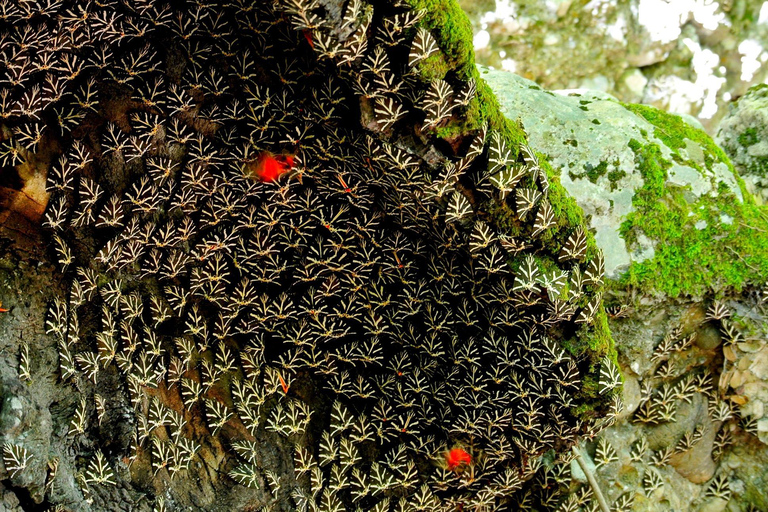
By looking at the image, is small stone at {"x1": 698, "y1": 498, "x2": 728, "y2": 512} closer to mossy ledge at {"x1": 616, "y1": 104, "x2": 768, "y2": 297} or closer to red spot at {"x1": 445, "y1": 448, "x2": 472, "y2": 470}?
mossy ledge at {"x1": 616, "y1": 104, "x2": 768, "y2": 297}

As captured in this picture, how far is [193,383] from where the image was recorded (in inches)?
134

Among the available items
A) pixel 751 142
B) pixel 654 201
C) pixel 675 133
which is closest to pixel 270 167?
pixel 654 201

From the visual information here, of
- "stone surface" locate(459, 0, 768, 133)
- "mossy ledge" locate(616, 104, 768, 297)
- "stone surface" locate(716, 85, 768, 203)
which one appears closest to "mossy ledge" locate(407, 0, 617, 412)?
"mossy ledge" locate(616, 104, 768, 297)

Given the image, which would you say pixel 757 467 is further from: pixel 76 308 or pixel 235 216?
pixel 76 308

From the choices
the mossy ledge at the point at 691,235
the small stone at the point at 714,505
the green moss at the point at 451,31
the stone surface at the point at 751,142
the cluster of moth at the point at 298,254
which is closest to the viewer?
the green moss at the point at 451,31

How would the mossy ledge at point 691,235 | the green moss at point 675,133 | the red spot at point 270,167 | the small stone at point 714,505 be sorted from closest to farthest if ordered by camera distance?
the red spot at point 270,167 → the mossy ledge at point 691,235 → the green moss at point 675,133 → the small stone at point 714,505

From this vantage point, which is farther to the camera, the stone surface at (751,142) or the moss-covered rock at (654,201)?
the stone surface at (751,142)

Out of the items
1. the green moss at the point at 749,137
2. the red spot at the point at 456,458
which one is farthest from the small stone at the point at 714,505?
the green moss at the point at 749,137

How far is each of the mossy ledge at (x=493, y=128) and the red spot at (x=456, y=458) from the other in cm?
73

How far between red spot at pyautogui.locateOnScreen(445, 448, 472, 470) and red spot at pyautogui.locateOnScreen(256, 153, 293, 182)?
1.93 m

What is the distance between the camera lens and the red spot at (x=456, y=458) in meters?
3.65

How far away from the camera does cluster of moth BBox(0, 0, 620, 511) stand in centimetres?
288

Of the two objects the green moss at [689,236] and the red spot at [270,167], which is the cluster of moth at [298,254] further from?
the green moss at [689,236]

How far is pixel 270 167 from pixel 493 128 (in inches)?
46.4
